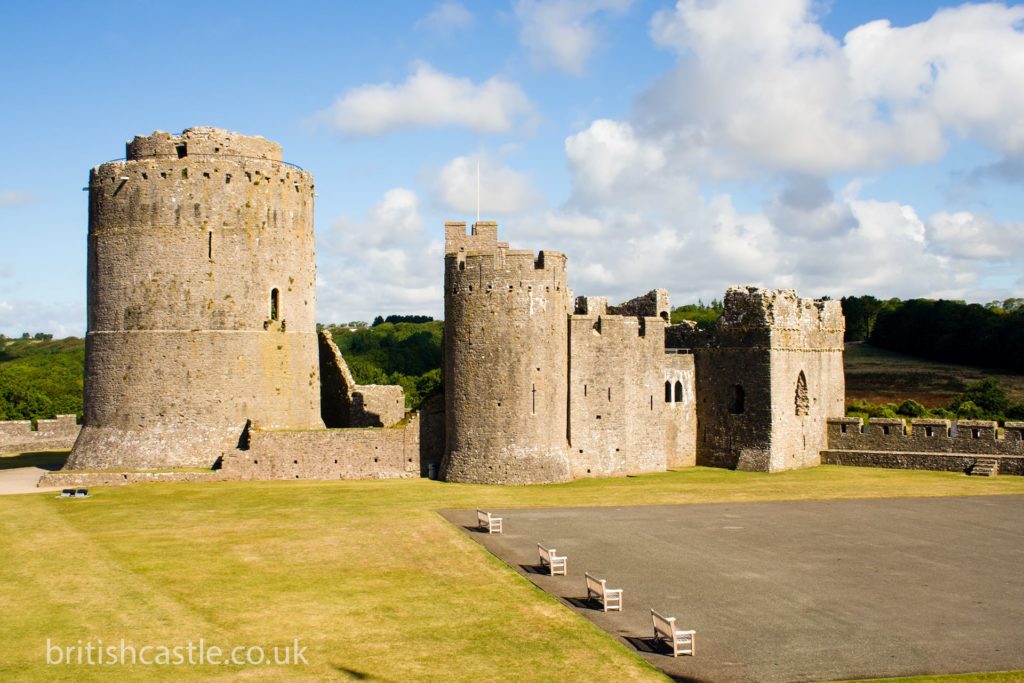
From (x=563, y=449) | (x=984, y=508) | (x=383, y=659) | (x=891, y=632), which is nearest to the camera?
(x=383, y=659)

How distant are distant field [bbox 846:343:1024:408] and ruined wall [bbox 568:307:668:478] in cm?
3928

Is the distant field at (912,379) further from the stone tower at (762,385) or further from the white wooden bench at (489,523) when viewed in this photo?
the white wooden bench at (489,523)

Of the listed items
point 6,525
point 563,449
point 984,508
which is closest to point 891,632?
point 984,508

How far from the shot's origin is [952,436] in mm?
37406

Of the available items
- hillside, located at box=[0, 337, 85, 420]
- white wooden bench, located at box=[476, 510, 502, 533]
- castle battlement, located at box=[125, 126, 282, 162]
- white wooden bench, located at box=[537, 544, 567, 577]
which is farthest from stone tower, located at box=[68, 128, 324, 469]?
hillside, located at box=[0, 337, 85, 420]

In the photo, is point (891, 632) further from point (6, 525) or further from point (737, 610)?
point (6, 525)

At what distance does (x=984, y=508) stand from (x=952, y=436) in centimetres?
998

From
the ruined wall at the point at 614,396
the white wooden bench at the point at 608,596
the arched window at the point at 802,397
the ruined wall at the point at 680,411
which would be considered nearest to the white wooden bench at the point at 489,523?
the white wooden bench at the point at 608,596

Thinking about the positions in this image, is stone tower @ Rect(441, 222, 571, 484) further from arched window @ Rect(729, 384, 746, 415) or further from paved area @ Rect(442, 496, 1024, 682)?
arched window @ Rect(729, 384, 746, 415)

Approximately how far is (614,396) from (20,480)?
2005cm

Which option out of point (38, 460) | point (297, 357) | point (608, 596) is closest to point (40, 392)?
point (38, 460)

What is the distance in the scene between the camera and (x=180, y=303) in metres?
34.5

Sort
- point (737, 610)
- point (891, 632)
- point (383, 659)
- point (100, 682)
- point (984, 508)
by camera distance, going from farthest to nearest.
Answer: point (984, 508) → point (737, 610) → point (891, 632) → point (383, 659) → point (100, 682)

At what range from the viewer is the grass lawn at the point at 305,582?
14.9m
